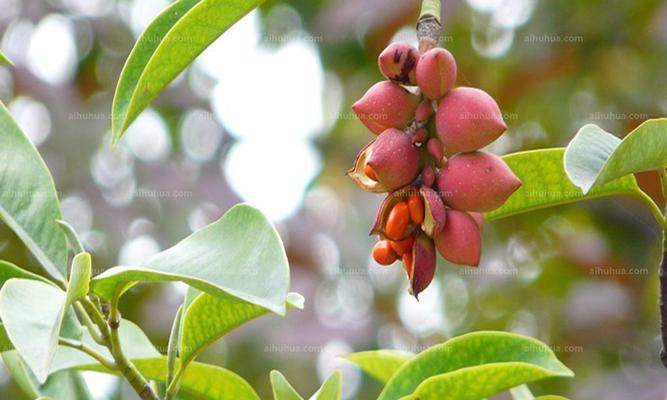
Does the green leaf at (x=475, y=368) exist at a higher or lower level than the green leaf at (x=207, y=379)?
higher

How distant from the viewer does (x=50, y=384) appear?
3.97 feet

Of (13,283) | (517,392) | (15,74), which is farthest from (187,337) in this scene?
(15,74)

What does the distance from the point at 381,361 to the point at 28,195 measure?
0.47 m

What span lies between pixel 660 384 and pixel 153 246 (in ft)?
5.21

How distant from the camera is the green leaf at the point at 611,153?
898mm

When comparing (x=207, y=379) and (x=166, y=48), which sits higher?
(x=166, y=48)

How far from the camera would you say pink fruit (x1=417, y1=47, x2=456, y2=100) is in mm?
948

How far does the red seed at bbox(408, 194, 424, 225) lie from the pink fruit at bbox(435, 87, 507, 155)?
0.05 meters
